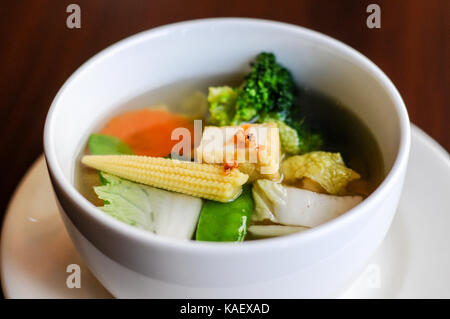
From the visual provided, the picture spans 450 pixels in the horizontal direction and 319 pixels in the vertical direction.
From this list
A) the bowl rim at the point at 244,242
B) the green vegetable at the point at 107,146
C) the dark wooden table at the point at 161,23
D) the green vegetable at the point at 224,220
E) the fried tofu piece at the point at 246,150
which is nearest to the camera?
Answer: the bowl rim at the point at 244,242

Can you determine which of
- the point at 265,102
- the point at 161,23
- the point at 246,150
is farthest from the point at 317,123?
the point at 161,23

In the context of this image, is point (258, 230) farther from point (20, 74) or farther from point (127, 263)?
point (20, 74)

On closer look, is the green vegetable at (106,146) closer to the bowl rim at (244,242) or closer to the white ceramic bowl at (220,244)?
the white ceramic bowl at (220,244)

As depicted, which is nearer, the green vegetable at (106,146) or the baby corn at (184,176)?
the baby corn at (184,176)

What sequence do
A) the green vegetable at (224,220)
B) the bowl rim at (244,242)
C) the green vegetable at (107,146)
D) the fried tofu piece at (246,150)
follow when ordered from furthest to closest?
the green vegetable at (107,146)
the fried tofu piece at (246,150)
the green vegetable at (224,220)
the bowl rim at (244,242)

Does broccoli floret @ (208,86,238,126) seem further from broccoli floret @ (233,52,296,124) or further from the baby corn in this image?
the baby corn

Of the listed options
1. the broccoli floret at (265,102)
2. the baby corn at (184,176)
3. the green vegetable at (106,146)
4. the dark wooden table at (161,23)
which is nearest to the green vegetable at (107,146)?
the green vegetable at (106,146)

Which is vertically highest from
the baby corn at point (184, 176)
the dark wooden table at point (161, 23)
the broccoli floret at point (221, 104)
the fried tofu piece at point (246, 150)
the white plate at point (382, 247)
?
the dark wooden table at point (161, 23)

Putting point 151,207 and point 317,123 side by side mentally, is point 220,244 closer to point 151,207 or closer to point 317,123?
point 151,207
